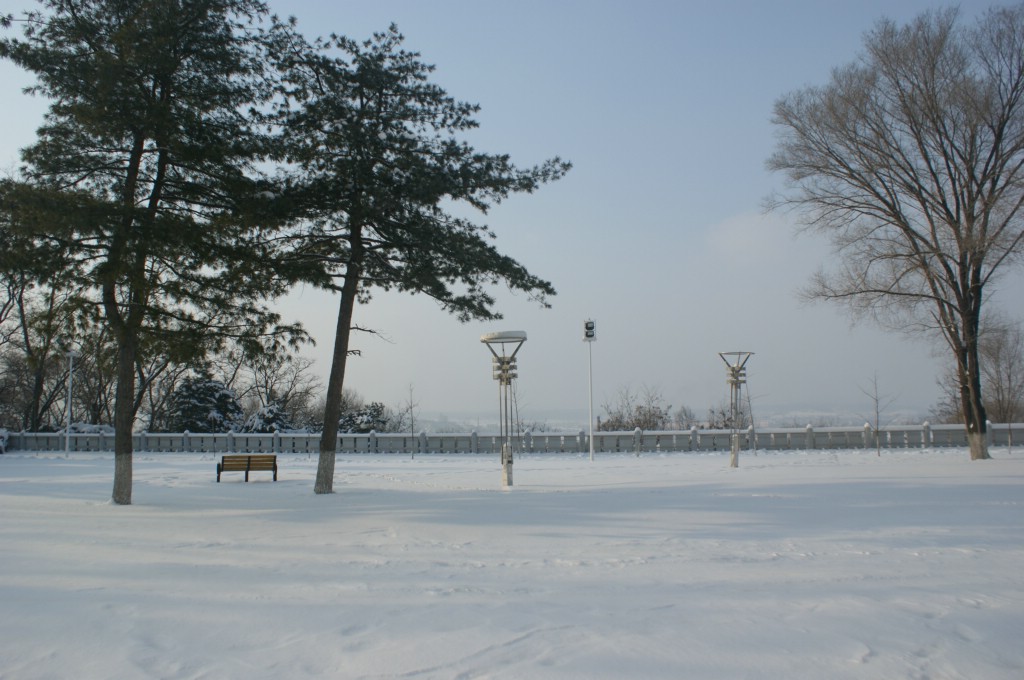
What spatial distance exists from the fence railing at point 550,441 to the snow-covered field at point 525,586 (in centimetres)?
1998

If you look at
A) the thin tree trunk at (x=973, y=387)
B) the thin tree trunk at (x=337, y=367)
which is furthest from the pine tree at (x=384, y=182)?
the thin tree trunk at (x=973, y=387)

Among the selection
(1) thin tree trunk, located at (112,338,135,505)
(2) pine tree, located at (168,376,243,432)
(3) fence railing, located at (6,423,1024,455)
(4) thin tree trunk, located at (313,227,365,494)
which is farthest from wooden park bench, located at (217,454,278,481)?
(2) pine tree, located at (168,376,243,432)

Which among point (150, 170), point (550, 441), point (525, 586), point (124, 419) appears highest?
point (150, 170)

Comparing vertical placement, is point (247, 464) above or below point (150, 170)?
below

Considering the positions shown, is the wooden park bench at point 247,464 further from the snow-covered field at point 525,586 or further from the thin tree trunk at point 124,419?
the thin tree trunk at point 124,419

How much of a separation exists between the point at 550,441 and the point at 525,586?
3023 centimetres

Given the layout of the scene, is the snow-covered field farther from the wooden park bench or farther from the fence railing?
the fence railing

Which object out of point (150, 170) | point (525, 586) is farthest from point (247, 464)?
point (525, 586)

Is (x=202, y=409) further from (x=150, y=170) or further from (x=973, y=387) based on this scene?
(x=973, y=387)

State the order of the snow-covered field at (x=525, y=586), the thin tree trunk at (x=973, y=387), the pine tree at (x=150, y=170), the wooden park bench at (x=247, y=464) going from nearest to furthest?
the snow-covered field at (x=525, y=586), the pine tree at (x=150, y=170), the wooden park bench at (x=247, y=464), the thin tree trunk at (x=973, y=387)

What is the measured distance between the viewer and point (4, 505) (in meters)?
14.0

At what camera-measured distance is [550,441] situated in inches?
1459

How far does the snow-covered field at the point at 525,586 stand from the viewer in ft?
15.8

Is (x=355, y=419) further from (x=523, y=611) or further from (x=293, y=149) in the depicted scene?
(x=523, y=611)
